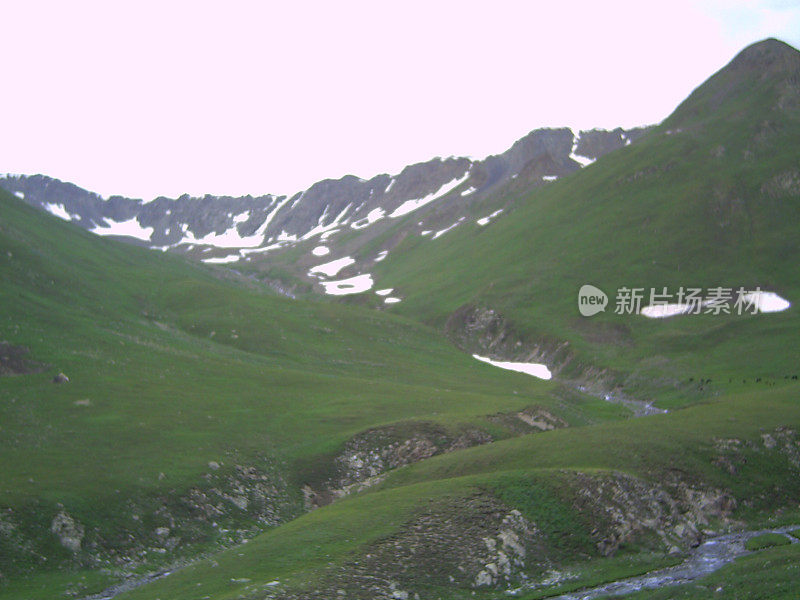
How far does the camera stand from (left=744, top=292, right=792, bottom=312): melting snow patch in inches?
4464

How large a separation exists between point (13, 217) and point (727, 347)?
11330cm

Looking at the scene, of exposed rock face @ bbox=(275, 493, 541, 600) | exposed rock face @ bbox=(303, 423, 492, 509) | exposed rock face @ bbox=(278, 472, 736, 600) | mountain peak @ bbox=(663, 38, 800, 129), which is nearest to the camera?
exposed rock face @ bbox=(275, 493, 541, 600)

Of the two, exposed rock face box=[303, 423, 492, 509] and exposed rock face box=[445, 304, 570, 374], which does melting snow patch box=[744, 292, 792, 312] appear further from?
exposed rock face box=[303, 423, 492, 509]

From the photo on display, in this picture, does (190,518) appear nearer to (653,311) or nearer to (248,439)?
(248,439)

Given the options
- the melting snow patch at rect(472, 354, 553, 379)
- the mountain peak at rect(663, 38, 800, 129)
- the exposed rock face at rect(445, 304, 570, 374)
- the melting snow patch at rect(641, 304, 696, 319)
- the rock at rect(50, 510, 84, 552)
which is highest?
the mountain peak at rect(663, 38, 800, 129)

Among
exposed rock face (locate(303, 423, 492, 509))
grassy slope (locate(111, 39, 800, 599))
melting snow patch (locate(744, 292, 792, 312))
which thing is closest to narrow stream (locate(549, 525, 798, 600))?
grassy slope (locate(111, 39, 800, 599))

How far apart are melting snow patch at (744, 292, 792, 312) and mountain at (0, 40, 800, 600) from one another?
0.66m

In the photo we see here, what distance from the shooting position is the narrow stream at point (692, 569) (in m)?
30.0

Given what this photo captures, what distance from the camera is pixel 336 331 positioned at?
110500mm

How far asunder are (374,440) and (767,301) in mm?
87541

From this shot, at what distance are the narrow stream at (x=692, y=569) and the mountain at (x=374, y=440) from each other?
34 centimetres

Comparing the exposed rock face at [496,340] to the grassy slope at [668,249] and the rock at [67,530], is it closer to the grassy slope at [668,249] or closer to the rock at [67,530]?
the grassy slope at [668,249]

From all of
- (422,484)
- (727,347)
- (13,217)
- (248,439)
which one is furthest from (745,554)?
(13,217)

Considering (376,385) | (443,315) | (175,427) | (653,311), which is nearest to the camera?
(175,427)
